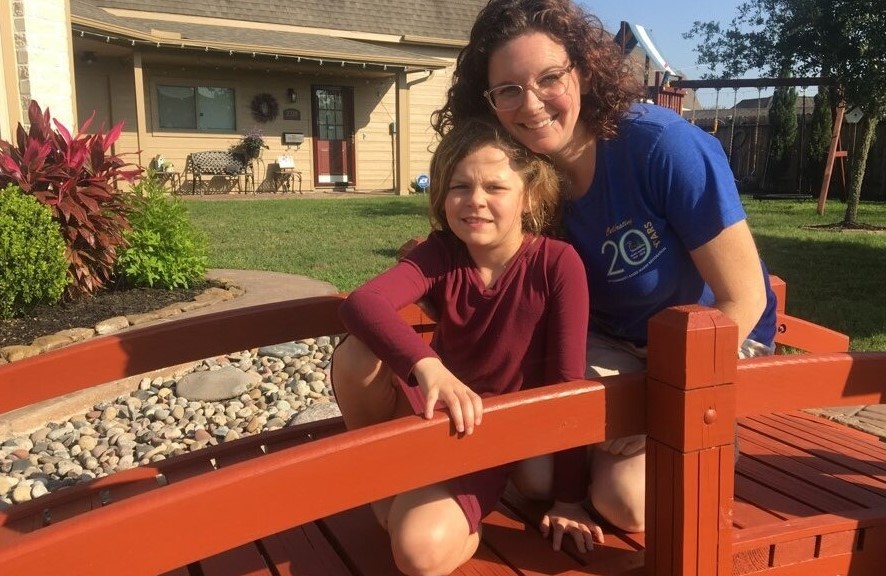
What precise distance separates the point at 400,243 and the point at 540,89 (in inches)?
297

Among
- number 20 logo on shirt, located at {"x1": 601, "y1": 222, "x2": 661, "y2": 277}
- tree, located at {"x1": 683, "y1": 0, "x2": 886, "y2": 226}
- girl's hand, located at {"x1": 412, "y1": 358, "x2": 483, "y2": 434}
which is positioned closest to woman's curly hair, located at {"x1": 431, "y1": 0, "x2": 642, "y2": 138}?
number 20 logo on shirt, located at {"x1": 601, "y1": 222, "x2": 661, "y2": 277}

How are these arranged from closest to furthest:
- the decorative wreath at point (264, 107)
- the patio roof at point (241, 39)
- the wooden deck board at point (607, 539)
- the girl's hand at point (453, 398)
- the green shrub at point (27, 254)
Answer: the girl's hand at point (453, 398) < the wooden deck board at point (607, 539) < the green shrub at point (27, 254) < the patio roof at point (241, 39) < the decorative wreath at point (264, 107)

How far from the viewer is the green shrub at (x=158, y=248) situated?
6.18 m

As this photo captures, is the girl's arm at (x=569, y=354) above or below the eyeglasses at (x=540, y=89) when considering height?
below

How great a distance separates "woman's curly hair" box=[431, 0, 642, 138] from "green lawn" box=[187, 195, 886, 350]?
377 cm

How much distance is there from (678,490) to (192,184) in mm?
17882

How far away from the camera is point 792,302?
6348 mm

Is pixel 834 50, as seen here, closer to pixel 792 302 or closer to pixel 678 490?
pixel 792 302

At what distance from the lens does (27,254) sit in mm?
5152

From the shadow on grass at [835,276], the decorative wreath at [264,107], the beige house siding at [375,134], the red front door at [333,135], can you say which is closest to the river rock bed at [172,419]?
the shadow on grass at [835,276]

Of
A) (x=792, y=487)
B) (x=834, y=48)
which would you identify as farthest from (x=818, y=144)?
(x=792, y=487)

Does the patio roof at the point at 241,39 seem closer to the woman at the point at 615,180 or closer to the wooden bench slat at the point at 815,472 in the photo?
the woman at the point at 615,180

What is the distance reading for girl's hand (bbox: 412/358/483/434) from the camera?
136cm

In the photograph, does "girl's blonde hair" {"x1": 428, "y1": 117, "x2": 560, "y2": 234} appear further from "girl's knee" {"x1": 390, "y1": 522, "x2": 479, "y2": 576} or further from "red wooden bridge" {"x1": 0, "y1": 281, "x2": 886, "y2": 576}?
"girl's knee" {"x1": 390, "y1": 522, "x2": 479, "y2": 576}
